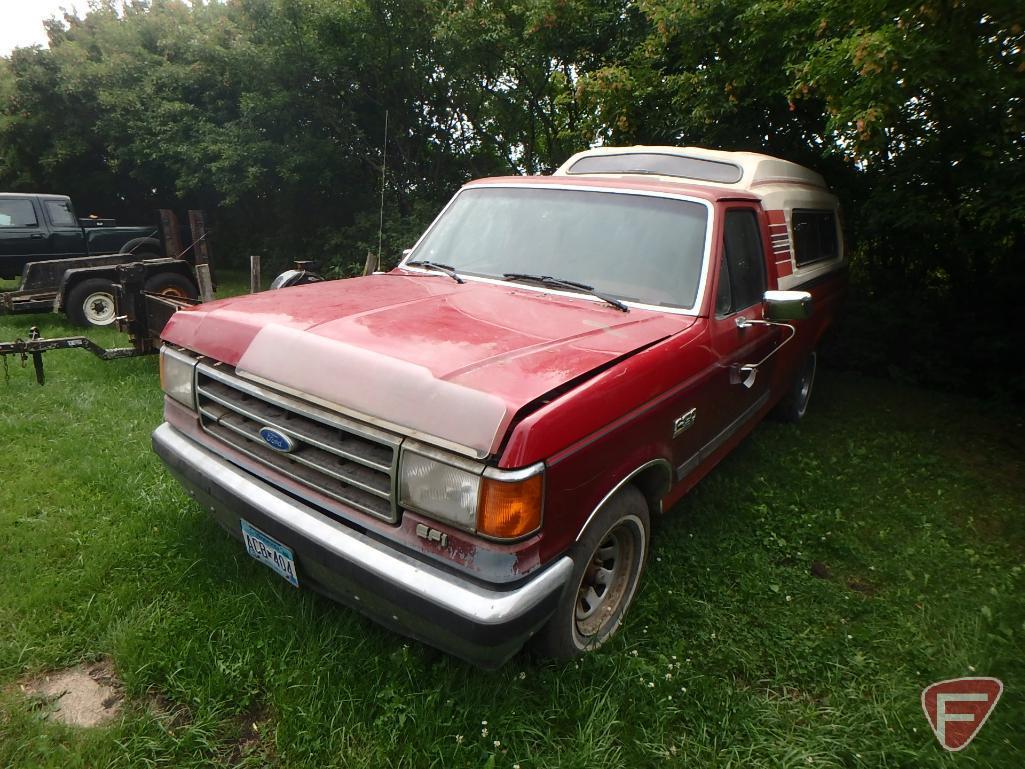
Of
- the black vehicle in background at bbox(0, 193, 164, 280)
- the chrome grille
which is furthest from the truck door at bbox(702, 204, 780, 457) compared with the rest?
the black vehicle in background at bbox(0, 193, 164, 280)

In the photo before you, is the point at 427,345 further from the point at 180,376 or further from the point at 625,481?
the point at 180,376

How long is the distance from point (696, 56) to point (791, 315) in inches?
199

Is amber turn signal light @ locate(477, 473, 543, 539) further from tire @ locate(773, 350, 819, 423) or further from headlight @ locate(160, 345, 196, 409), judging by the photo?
tire @ locate(773, 350, 819, 423)

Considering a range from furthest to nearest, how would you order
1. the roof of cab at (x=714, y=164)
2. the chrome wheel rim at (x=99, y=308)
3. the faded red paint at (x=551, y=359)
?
the chrome wheel rim at (x=99, y=308) < the roof of cab at (x=714, y=164) < the faded red paint at (x=551, y=359)

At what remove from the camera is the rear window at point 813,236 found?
15.2 ft

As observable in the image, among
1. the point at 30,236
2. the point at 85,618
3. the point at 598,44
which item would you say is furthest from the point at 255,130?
the point at 85,618

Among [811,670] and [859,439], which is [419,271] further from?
[859,439]

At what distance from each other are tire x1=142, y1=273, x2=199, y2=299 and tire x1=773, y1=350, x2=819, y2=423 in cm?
678

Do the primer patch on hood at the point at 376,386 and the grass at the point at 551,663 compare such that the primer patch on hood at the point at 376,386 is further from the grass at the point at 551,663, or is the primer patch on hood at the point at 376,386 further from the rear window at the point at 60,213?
the rear window at the point at 60,213

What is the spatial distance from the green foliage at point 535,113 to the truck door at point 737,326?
78.2 inches

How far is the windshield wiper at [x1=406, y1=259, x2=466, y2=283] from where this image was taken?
11.2 ft

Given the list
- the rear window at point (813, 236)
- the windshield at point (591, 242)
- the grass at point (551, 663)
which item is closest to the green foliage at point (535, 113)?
the rear window at point (813, 236)

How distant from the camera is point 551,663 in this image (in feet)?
8.10

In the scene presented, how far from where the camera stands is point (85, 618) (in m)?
2.65
